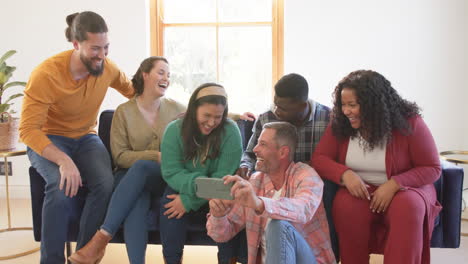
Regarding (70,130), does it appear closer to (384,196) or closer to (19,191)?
(384,196)

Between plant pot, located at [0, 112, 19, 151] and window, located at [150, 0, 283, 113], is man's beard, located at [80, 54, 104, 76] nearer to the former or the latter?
plant pot, located at [0, 112, 19, 151]

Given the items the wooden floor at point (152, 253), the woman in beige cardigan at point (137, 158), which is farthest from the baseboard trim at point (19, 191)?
the woman in beige cardigan at point (137, 158)

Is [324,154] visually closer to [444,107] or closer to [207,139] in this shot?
[207,139]

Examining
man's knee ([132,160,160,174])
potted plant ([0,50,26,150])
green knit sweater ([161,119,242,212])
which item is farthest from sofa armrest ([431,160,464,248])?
potted plant ([0,50,26,150])

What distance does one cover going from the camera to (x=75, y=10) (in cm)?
358

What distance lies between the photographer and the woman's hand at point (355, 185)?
184 cm

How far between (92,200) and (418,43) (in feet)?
8.30

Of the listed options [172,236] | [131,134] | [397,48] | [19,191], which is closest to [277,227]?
[172,236]

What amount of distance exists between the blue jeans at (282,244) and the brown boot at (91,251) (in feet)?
2.67

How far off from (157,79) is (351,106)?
1.00 meters

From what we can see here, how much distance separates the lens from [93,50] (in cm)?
215

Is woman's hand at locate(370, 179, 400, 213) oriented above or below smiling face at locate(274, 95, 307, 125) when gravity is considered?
below

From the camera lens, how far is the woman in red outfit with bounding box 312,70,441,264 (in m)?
1.80

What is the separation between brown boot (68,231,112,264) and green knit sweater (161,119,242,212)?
365 mm
